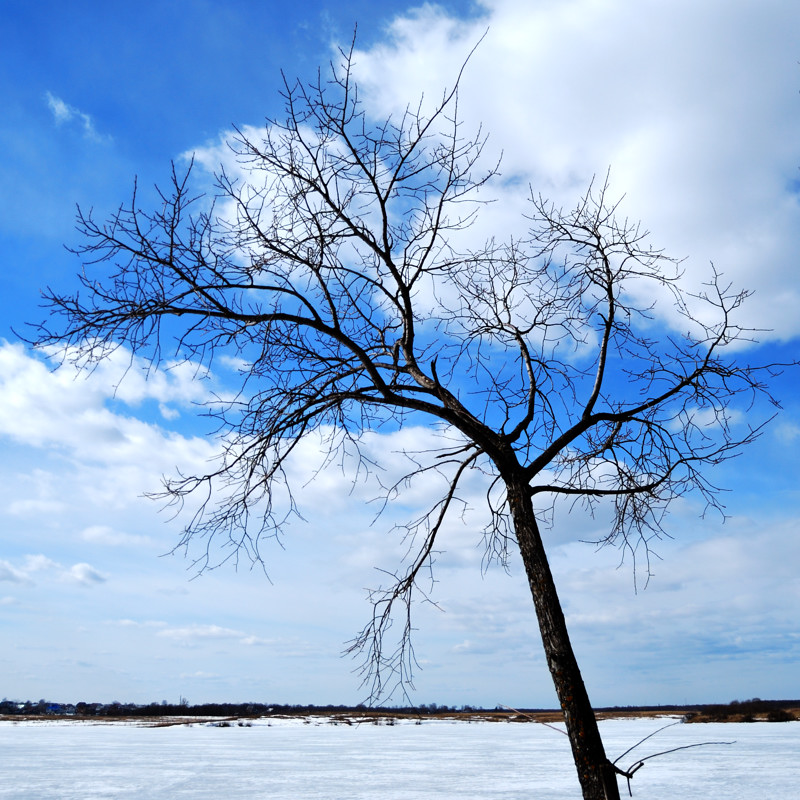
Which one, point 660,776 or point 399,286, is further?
point 660,776

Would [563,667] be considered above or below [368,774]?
above

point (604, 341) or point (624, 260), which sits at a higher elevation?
point (624, 260)

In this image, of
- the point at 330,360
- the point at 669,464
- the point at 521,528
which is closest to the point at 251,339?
the point at 330,360

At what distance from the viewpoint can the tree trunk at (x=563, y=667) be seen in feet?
11.3

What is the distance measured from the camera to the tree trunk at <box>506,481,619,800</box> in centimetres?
345

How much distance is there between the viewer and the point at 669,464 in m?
4.71

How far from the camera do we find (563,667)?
361 centimetres

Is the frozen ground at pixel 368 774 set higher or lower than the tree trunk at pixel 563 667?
lower

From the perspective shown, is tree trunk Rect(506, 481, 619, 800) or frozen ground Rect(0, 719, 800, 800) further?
frozen ground Rect(0, 719, 800, 800)

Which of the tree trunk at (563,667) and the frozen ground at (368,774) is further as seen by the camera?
the frozen ground at (368,774)

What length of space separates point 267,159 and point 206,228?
582 millimetres

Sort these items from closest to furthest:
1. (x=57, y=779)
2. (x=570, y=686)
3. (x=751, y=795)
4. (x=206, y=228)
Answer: (x=570, y=686) → (x=206, y=228) → (x=751, y=795) → (x=57, y=779)

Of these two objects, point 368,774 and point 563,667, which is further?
point 368,774

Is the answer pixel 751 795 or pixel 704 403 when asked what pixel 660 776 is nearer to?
pixel 751 795
